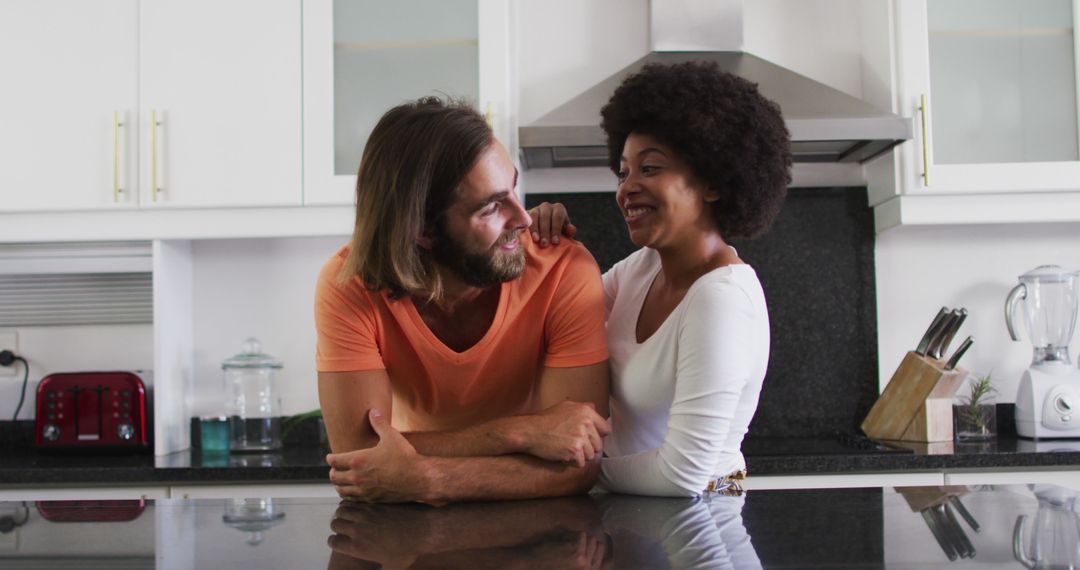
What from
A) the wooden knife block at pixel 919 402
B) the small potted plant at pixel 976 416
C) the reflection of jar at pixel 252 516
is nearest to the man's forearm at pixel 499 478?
the reflection of jar at pixel 252 516

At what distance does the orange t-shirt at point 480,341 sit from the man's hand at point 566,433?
4.5 inches

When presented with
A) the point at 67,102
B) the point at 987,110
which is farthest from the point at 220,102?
the point at 987,110

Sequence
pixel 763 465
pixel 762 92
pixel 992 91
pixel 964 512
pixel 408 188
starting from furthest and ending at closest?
pixel 992 91 → pixel 762 92 → pixel 763 465 → pixel 408 188 → pixel 964 512

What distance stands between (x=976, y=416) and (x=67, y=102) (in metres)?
2.60

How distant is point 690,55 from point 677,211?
4.24ft

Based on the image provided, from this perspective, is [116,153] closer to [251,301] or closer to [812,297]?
[251,301]

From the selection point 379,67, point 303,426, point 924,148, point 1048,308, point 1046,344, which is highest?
point 379,67

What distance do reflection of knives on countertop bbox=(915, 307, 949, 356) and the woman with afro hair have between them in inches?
47.8

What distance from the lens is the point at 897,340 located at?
284cm

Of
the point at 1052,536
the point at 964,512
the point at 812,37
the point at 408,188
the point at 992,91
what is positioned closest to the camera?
the point at 1052,536

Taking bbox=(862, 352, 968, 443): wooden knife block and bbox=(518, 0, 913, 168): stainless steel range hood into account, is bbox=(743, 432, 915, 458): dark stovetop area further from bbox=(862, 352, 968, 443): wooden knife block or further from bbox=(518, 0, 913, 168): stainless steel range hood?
bbox=(518, 0, 913, 168): stainless steel range hood

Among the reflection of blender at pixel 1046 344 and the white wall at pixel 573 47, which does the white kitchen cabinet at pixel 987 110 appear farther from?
the white wall at pixel 573 47

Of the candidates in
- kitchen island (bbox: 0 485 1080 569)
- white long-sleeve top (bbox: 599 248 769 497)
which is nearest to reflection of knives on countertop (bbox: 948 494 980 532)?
kitchen island (bbox: 0 485 1080 569)

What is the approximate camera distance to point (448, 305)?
1533 millimetres
